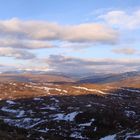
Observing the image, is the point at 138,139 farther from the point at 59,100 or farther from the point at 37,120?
the point at 59,100

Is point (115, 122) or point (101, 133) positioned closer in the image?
point (101, 133)

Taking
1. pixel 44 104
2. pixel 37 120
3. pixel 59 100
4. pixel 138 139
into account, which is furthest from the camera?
pixel 59 100

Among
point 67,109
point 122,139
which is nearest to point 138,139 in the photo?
point 122,139

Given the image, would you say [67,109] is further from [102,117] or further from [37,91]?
[37,91]

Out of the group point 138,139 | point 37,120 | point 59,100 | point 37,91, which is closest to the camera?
point 138,139

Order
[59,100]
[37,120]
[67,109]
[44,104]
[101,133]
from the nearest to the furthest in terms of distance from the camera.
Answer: [101,133]
[37,120]
[67,109]
[44,104]
[59,100]

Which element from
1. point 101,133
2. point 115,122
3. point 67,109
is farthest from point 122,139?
point 67,109

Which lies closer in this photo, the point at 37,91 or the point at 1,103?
the point at 1,103

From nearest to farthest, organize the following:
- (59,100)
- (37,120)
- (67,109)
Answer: (37,120) → (67,109) → (59,100)
